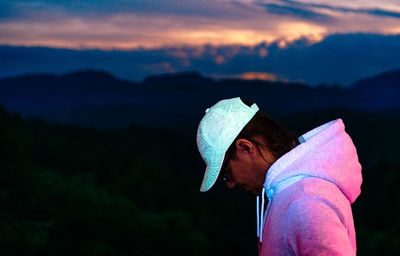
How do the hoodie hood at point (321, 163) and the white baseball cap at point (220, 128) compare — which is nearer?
the hoodie hood at point (321, 163)

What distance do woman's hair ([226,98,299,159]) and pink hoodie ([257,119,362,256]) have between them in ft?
0.39

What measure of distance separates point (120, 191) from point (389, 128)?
160 meters

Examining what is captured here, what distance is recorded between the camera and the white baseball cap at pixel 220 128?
1.79 metres

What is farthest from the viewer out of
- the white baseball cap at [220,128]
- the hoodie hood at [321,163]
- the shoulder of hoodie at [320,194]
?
the white baseball cap at [220,128]

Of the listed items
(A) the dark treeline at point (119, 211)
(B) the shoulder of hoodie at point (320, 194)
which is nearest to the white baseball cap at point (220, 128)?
(B) the shoulder of hoodie at point (320, 194)

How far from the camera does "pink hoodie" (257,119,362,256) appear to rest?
54.7 inches

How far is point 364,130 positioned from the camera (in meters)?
185

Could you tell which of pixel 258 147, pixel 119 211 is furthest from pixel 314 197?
pixel 119 211

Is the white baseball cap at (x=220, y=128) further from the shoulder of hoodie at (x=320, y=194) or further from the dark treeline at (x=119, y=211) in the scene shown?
the dark treeline at (x=119, y=211)

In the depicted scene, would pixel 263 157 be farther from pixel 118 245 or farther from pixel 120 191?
pixel 120 191

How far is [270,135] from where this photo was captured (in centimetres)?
179

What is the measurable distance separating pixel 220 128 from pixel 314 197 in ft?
1.65

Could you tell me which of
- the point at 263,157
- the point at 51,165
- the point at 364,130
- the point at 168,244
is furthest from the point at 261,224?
the point at 364,130

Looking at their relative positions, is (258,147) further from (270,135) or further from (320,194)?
(320,194)
